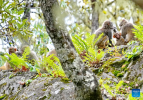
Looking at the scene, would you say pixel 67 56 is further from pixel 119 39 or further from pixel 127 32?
pixel 127 32

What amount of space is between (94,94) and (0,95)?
357 cm

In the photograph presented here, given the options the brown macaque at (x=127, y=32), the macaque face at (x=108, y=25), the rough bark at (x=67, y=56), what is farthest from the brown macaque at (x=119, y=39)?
the rough bark at (x=67, y=56)

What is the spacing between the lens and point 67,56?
7.22 ft

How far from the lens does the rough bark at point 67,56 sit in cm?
217

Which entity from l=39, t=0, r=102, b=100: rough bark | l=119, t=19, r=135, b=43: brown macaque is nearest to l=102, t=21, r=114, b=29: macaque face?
l=119, t=19, r=135, b=43: brown macaque

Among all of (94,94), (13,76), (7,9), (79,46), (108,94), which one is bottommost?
(108,94)

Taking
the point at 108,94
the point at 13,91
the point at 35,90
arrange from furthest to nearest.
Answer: the point at 13,91 → the point at 35,90 → the point at 108,94

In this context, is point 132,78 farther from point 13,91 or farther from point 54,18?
point 13,91

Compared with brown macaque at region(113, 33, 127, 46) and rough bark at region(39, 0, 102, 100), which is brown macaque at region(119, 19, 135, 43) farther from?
rough bark at region(39, 0, 102, 100)

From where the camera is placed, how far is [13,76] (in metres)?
5.43

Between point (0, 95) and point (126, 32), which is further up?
point (126, 32)

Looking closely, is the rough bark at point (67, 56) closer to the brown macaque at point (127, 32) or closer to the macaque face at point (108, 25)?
the brown macaque at point (127, 32)

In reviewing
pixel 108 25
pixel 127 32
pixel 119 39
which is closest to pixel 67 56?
pixel 119 39

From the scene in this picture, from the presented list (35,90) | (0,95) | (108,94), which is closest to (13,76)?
(0,95)
